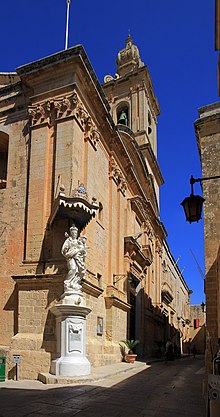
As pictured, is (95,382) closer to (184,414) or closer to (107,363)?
(184,414)

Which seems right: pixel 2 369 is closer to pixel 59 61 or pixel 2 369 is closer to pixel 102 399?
pixel 102 399

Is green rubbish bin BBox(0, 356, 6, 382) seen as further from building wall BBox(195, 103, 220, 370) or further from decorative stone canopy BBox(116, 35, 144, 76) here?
decorative stone canopy BBox(116, 35, 144, 76)

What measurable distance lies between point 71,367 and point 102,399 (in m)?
2.67

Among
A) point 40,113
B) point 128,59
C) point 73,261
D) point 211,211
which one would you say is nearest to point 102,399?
point 73,261

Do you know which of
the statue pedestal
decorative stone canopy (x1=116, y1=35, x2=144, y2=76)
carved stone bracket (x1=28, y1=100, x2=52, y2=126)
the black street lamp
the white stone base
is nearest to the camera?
the black street lamp

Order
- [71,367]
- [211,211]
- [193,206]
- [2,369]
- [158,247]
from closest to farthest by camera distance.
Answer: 1. [193,206]
2. [71,367]
3. [2,369]
4. [211,211]
5. [158,247]

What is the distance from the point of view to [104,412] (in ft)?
23.8

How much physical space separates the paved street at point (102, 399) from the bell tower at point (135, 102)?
72.3 ft

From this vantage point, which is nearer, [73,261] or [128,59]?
[73,261]

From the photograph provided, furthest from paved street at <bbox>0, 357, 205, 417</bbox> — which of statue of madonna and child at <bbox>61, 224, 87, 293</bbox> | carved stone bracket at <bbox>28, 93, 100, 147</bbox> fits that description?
carved stone bracket at <bbox>28, 93, 100, 147</bbox>

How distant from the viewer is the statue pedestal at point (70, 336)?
36.2 feet

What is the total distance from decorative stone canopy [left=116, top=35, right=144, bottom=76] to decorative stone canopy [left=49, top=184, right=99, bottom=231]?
85.7ft

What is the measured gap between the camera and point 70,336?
444 inches

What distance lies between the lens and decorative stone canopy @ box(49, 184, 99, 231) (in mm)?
12359
